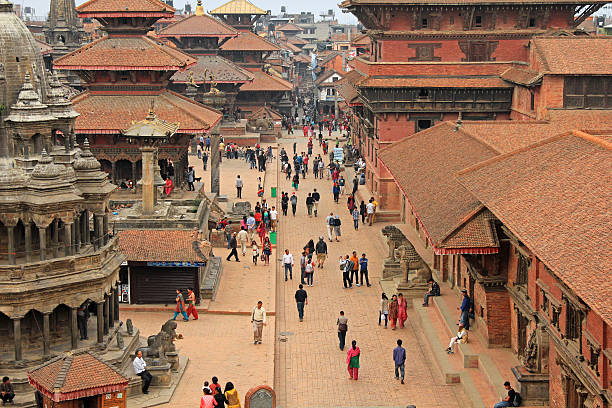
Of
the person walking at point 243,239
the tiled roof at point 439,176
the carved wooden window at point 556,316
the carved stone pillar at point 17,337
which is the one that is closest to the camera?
the carved wooden window at point 556,316

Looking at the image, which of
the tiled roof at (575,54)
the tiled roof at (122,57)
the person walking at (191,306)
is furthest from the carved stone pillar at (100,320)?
the tiled roof at (575,54)

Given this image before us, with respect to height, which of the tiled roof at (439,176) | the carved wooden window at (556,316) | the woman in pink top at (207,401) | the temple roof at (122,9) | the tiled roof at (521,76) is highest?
the temple roof at (122,9)

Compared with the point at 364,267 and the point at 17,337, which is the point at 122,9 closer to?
the point at 364,267

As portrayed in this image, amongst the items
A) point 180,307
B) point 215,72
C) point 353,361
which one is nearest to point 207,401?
point 353,361

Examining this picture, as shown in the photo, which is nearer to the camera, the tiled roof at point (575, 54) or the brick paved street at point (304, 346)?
the brick paved street at point (304, 346)

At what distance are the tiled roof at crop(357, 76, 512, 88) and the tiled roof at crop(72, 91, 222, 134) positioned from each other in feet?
31.0

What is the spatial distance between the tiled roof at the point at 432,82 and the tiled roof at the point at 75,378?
3152 cm

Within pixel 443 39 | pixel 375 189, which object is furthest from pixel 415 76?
pixel 375 189

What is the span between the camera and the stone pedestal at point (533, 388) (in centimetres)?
2334

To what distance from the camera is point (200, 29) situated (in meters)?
84.1

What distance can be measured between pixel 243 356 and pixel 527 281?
27.6 feet

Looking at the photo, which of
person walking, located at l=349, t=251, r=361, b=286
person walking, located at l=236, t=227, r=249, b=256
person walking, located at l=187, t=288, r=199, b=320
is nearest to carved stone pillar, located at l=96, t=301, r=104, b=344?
person walking, located at l=187, t=288, r=199, b=320

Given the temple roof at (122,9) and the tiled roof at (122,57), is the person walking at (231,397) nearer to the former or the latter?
the tiled roof at (122,57)

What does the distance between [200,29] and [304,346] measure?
5699 centimetres
